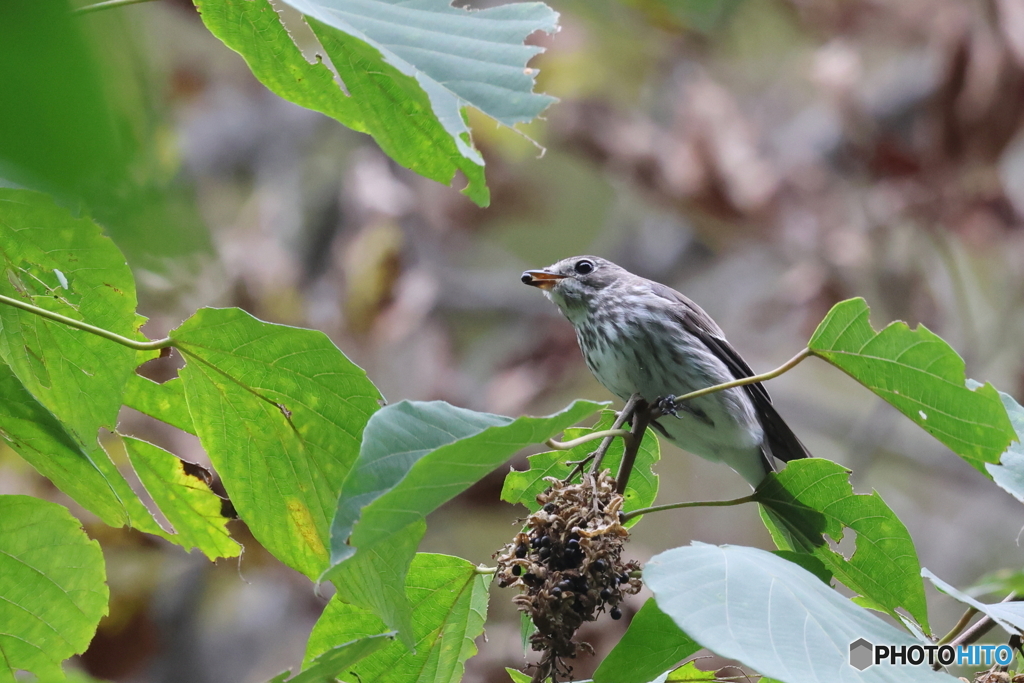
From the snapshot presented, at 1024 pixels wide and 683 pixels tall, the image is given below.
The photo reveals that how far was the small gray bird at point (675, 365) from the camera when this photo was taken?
2.07m

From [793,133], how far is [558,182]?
2.28 m

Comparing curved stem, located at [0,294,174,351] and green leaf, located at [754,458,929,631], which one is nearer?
curved stem, located at [0,294,174,351]

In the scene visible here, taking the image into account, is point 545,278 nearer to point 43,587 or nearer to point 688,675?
point 688,675

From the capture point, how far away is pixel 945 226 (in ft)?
15.9

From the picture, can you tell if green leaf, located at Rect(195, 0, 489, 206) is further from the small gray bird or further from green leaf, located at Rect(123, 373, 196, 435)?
the small gray bird

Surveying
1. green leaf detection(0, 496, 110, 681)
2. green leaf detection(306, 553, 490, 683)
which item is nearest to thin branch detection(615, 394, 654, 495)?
green leaf detection(306, 553, 490, 683)

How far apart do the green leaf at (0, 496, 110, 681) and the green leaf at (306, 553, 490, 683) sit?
294 mm

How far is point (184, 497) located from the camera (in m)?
1.27

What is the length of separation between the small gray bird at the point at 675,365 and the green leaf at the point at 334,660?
1.08 metres

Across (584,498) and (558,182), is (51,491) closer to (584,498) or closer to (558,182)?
(584,498)

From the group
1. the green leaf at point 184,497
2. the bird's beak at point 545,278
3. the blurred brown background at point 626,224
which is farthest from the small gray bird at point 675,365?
the blurred brown background at point 626,224

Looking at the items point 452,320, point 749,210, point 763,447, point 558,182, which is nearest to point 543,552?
point 763,447

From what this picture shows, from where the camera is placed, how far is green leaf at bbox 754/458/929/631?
3.54 ft

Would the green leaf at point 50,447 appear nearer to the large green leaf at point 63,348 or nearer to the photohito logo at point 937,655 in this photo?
the large green leaf at point 63,348
